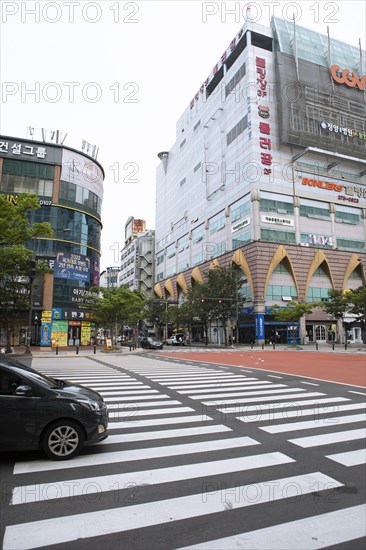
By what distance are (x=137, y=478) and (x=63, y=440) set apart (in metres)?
1.33

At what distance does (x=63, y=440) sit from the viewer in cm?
546

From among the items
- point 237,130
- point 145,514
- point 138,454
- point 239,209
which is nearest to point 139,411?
point 138,454

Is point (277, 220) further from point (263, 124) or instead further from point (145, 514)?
point (145, 514)

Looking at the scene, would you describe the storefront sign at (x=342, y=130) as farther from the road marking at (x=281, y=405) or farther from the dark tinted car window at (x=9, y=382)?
the dark tinted car window at (x=9, y=382)

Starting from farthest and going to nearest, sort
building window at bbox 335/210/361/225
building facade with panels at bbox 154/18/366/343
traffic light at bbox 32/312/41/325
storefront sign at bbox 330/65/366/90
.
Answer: storefront sign at bbox 330/65/366/90
building window at bbox 335/210/361/225
building facade with panels at bbox 154/18/366/343
traffic light at bbox 32/312/41/325

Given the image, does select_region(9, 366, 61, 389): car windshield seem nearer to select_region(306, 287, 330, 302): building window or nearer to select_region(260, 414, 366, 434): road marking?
select_region(260, 414, 366, 434): road marking

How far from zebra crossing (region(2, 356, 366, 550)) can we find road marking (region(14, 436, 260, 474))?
2cm

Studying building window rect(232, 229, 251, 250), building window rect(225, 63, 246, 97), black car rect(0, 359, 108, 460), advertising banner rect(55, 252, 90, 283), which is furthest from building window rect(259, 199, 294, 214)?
black car rect(0, 359, 108, 460)

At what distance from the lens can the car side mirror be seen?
17.5 ft

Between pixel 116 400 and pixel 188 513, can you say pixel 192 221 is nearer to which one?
pixel 116 400

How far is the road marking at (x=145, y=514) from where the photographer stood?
348cm

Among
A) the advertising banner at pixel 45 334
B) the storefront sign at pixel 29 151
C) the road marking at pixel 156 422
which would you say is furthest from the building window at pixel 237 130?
the road marking at pixel 156 422

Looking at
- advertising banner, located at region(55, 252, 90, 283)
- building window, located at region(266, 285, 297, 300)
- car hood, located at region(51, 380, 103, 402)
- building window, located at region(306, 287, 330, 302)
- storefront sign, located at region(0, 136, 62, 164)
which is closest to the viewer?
car hood, located at region(51, 380, 103, 402)

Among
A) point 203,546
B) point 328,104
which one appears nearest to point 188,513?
point 203,546
